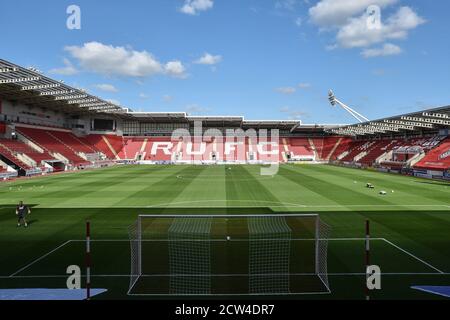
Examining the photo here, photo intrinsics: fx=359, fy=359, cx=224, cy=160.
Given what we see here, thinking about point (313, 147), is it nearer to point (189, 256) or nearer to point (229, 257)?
point (229, 257)

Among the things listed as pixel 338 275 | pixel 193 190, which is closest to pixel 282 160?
pixel 193 190

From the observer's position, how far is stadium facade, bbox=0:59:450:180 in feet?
159

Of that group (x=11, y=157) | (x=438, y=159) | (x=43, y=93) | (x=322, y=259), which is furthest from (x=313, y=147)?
(x=322, y=259)

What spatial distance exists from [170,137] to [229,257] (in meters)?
81.8

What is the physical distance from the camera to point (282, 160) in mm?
89188

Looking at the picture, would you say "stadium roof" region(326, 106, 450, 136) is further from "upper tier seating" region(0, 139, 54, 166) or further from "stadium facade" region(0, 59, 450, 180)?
"upper tier seating" region(0, 139, 54, 166)

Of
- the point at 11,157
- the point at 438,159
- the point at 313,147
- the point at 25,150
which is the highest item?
the point at 313,147

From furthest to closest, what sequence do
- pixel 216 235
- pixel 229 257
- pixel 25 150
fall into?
pixel 25 150
pixel 216 235
pixel 229 257

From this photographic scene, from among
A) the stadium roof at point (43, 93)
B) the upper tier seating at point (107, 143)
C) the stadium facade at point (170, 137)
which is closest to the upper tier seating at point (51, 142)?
the stadium facade at point (170, 137)

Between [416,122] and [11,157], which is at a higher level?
[416,122]

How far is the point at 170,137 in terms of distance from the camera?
9306cm

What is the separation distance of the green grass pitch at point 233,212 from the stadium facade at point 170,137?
59.1ft
